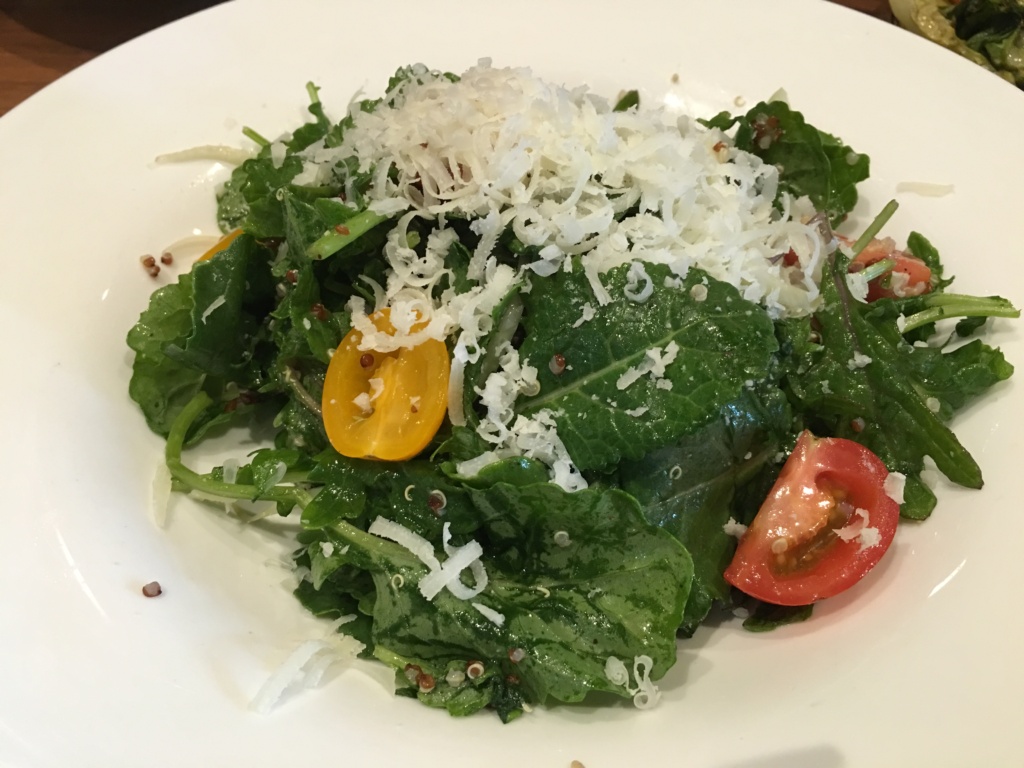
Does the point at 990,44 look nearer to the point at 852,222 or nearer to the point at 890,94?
the point at 890,94

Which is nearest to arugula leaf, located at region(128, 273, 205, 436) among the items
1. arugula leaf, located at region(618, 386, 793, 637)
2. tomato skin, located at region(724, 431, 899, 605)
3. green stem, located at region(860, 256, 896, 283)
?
arugula leaf, located at region(618, 386, 793, 637)

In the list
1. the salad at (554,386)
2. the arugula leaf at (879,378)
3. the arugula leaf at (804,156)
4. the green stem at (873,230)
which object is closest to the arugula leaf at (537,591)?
the salad at (554,386)

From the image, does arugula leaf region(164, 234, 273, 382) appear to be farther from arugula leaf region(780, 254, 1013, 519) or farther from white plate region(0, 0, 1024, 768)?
arugula leaf region(780, 254, 1013, 519)

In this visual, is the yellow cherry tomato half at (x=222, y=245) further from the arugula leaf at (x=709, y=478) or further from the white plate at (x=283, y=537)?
the arugula leaf at (x=709, y=478)

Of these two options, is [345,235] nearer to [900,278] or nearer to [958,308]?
[900,278]

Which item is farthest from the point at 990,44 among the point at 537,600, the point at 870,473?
the point at 537,600

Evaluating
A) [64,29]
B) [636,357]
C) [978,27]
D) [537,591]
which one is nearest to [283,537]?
[537,591]
